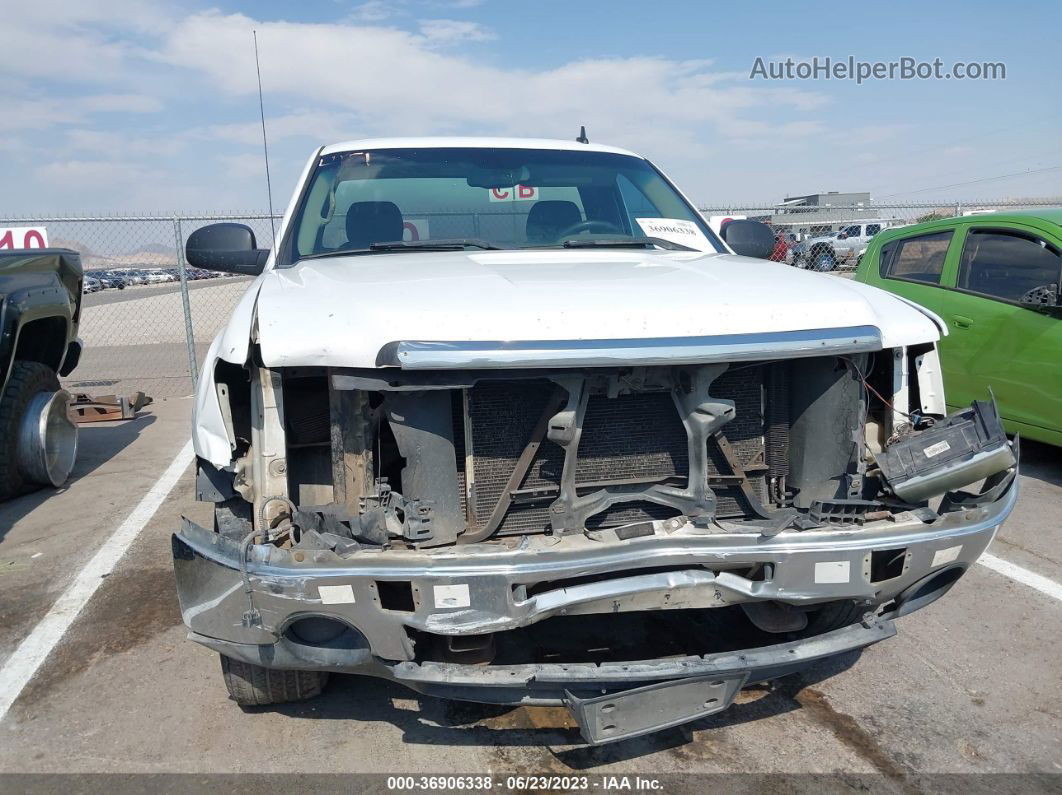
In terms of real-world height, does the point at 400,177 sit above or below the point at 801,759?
above


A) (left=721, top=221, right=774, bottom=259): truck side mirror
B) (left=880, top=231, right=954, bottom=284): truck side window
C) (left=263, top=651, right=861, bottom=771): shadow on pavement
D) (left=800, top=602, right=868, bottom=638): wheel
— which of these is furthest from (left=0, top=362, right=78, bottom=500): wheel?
(left=880, top=231, right=954, bottom=284): truck side window

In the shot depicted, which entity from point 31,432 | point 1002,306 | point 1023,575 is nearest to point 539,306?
point 1023,575

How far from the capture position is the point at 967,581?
13.2ft

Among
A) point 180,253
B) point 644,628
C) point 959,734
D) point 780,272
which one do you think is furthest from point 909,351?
point 180,253

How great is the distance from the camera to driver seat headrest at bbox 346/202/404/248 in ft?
11.7

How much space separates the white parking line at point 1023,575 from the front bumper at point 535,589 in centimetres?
181

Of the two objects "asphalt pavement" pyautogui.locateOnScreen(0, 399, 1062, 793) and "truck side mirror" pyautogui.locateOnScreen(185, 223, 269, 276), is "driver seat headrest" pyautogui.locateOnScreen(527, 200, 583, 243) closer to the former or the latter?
"truck side mirror" pyautogui.locateOnScreen(185, 223, 269, 276)

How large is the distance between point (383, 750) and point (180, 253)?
7541mm

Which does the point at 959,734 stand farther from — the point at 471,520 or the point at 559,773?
the point at 471,520

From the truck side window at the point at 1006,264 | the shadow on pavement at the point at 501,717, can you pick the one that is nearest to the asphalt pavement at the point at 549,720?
the shadow on pavement at the point at 501,717

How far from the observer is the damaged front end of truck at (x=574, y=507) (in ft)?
7.30

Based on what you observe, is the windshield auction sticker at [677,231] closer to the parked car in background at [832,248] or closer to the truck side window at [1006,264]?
the truck side window at [1006,264]

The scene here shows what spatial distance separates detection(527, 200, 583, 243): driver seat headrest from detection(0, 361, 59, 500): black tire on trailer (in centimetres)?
372

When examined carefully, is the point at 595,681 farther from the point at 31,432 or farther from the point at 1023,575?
the point at 31,432
